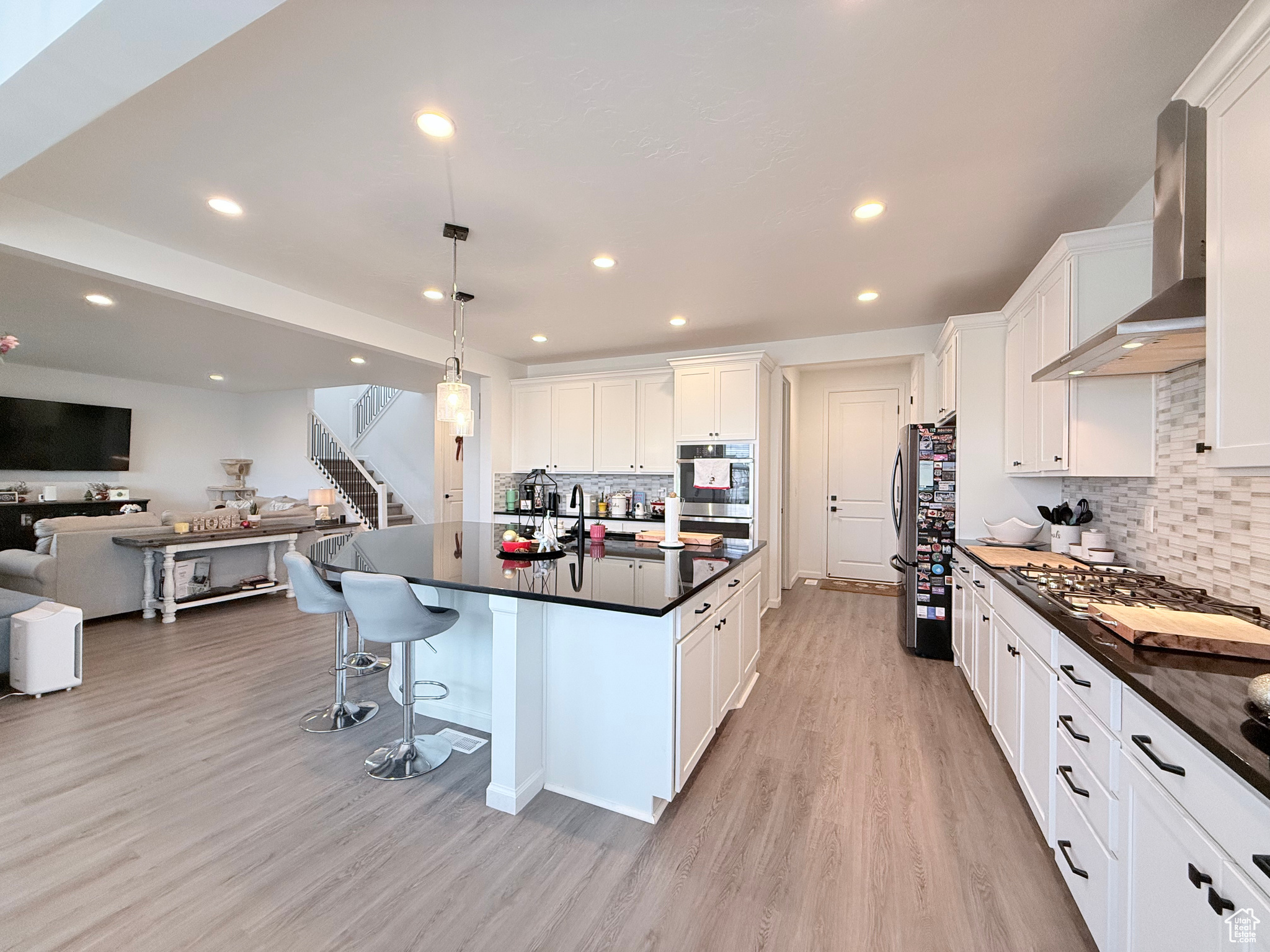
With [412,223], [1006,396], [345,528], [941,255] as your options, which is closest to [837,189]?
[941,255]

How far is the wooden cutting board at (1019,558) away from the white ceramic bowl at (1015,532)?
0.12 meters

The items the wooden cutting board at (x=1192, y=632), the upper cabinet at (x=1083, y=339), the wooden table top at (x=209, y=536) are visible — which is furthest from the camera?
the wooden table top at (x=209, y=536)

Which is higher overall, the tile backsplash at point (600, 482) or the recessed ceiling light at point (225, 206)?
the recessed ceiling light at point (225, 206)

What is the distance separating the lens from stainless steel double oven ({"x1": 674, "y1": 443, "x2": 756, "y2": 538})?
4.77 meters

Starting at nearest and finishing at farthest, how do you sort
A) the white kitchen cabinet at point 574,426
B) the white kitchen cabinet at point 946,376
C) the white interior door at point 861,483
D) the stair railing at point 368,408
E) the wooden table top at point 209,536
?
the white kitchen cabinet at point 946,376, the wooden table top at point 209,536, the white kitchen cabinet at point 574,426, the white interior door at point 861,483, the stair railing at point 368,408

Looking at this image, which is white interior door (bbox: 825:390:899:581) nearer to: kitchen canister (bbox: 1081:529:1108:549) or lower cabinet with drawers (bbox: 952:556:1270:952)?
kitchen canister (bbox: 1081:529:1108:549)

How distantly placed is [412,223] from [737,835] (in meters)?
3.26

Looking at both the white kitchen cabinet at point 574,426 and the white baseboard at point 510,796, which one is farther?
the white kitchen cabinet at point 574,426

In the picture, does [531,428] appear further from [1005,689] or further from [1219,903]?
[1219,903]

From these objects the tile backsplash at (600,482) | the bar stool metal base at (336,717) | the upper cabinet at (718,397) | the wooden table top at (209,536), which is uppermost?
the upper cabinet at (718,397)

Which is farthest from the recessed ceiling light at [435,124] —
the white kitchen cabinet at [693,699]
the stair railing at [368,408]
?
the stair railing at [368,408]

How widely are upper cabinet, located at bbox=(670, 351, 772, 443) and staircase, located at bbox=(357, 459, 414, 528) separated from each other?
626cm

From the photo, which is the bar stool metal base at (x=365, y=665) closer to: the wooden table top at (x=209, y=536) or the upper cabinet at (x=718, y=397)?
the wooden table top at (x=209, y=536)

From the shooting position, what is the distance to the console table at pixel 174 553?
4.60m
